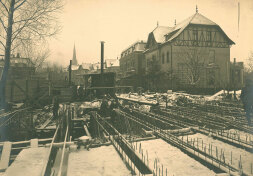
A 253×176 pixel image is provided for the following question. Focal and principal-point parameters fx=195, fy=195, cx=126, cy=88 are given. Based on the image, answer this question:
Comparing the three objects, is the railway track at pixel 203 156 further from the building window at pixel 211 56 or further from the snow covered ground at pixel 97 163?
the building window at pixel 211 56

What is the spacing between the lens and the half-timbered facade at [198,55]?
26312 millimetres

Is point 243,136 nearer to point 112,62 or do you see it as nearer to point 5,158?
point 5,158

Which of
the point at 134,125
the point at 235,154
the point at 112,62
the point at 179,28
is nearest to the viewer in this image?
Answer: the point at 235,154

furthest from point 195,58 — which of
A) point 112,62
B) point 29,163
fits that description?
point 112,62

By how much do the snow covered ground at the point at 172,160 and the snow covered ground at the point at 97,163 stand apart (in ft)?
2.34

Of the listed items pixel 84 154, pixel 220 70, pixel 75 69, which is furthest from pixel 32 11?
pixel 75 69

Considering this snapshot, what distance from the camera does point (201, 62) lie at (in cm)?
2722

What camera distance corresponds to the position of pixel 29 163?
14.6 feet

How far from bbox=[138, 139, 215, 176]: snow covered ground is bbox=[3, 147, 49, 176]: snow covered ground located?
7.93 feet

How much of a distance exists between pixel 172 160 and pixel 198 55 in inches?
976

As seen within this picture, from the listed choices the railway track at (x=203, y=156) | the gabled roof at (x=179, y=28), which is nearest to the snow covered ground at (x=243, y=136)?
the railway track at (x=203, y=156)

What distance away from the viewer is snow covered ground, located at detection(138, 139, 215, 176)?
3.81m

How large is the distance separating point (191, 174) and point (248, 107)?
4.16 meters

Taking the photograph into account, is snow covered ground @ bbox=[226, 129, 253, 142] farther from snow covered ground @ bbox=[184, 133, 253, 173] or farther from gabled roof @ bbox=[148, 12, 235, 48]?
gabled roof @ bbox=[148, 12, 235, 48]
